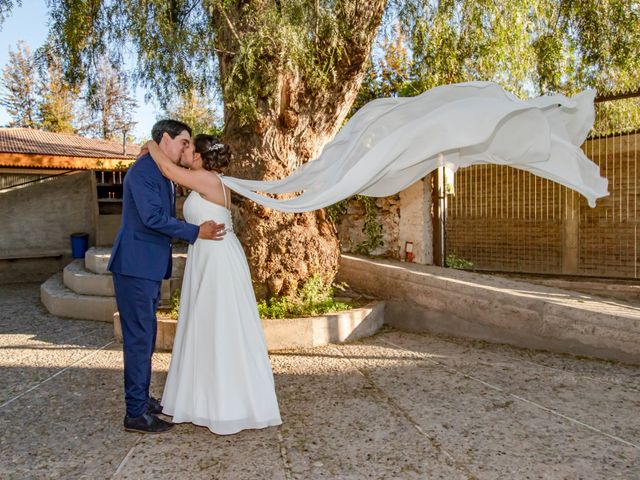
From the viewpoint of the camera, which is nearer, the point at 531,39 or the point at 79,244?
the point at 531,39

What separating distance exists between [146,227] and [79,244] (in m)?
11.0

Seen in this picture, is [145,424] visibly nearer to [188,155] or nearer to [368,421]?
[368,421]

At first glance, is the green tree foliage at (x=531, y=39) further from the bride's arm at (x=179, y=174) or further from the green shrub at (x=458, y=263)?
the bride's arm at (x=179, y=174)

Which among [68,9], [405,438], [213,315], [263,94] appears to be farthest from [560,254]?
[68,9]

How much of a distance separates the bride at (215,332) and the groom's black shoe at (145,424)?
0.42 feet

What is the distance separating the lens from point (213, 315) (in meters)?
4.05

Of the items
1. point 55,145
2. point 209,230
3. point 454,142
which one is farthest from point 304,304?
point 55,145

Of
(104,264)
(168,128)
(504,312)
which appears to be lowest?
(504,312)

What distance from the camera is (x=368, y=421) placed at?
13.5ft

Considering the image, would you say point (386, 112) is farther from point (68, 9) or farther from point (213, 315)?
point (68, 9)

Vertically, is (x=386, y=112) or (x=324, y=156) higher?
(x=386, y=112)

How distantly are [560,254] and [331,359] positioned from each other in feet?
17.3

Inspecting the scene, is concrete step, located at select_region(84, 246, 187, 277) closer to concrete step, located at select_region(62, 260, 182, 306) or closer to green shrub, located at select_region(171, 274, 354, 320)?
concrete step, located at select_region(62, 260, 182, 306)

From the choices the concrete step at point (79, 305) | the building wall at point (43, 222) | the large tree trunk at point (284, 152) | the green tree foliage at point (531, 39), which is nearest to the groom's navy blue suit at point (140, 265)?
the large tree trunk at point (284, 152)
